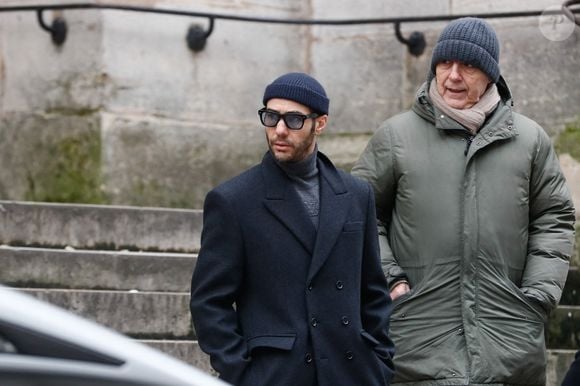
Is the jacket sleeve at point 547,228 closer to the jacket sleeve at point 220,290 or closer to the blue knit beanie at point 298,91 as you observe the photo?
the blue knit beanie at point 298,91

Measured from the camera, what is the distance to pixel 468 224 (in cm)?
571

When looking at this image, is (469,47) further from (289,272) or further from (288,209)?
(289,272)

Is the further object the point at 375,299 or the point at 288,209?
the point at 375,299

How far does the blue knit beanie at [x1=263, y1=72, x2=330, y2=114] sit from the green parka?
762mm

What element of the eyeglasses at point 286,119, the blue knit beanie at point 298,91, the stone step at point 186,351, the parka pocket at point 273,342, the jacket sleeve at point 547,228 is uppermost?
the blue knit beanie at point 298,91

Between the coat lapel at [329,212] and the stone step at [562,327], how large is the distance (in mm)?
2774

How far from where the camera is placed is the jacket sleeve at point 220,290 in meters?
4.92

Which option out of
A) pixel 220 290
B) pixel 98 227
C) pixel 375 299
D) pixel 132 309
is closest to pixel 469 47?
pixel 375 299

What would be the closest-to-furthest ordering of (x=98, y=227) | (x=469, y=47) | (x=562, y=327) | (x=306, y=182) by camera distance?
1. (x=306, y=182)
2. (x=469, y=47)
3. (x=562, y=327)
4. (x=98, y=227)

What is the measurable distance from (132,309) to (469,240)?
2.38 meters

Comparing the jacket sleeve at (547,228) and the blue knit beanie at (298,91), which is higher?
the blue knit beanie at (298,91)

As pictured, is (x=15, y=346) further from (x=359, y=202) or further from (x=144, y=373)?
(x=359, y=202)

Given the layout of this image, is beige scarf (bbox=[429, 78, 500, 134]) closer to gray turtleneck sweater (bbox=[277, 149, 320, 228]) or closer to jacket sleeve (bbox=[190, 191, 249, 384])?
gray turtleneck sweater (bbox=[277, 149, 320, 228])

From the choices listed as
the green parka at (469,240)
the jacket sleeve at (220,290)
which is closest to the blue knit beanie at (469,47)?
the green parka at (469,240)
